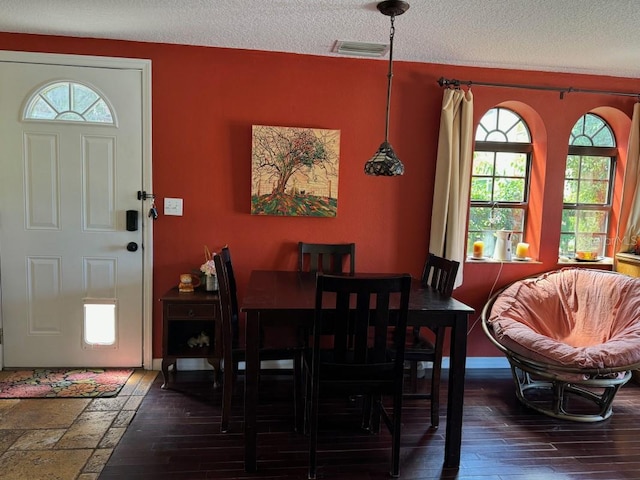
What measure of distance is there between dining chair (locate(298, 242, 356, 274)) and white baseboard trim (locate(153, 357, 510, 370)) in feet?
2.55

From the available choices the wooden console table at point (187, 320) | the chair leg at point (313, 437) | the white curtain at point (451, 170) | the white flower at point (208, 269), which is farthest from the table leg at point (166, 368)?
the white curtain at point (451, 170)

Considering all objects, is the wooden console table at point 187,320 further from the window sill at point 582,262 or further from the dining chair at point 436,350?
the window sill at point 582,262

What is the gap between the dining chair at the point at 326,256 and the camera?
118 inches

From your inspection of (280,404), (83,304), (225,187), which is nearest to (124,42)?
(225,187)

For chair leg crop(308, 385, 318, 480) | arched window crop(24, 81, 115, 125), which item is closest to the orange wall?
arched window crop(24, 81, 115, 125)

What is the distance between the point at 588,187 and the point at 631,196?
315 mm

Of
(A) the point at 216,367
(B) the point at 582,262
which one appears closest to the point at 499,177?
(B) the point at 582,262

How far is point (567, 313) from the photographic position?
2996 mm

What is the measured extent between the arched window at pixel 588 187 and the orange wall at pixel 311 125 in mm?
230

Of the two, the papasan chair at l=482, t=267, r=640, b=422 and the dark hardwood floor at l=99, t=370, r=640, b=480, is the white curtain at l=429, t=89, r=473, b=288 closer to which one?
the papasan chair at l=482, t=267, r=640, b=422

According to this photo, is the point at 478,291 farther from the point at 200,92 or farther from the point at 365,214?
the point at 200,92

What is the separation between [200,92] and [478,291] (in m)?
2.67

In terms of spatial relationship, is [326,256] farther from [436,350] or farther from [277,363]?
[436,350]

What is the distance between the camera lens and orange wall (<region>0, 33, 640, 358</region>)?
2947 mm
